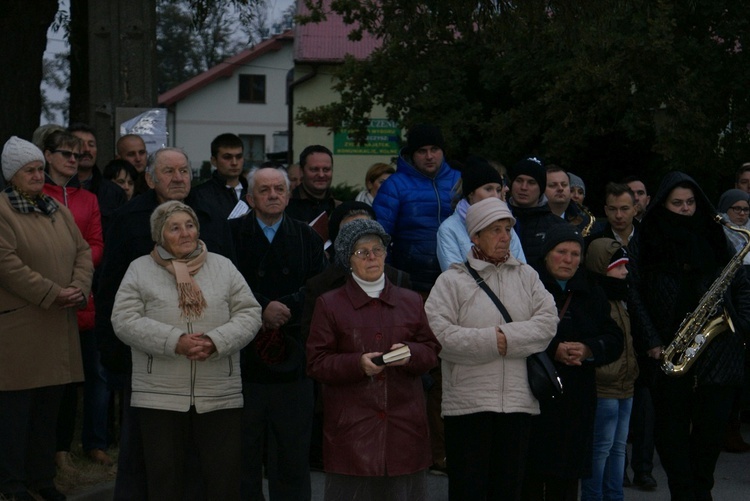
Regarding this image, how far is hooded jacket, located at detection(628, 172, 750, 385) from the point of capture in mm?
7199

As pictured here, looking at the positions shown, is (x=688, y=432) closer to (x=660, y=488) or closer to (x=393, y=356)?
(x=660, y=488)

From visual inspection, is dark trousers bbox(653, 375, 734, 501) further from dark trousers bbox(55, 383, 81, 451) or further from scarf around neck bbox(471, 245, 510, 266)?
dark trousers bbox(55, 383, 81, 451)

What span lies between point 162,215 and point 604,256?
112 inches

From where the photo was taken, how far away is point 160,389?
20.0 ft

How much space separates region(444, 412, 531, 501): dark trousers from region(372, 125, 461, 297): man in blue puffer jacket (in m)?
2.06

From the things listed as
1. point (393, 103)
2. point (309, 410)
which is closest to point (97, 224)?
point (309, 410)

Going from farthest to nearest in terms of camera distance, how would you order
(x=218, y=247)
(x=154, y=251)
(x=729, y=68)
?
(x=729, y=68) < (x=218, y=247) < (x=154, y=251)

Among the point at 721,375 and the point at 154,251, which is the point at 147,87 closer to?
the point at 154,251

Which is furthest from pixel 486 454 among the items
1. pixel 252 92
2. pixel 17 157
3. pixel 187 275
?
pixel 252 92

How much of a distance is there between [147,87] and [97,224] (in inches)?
68.6

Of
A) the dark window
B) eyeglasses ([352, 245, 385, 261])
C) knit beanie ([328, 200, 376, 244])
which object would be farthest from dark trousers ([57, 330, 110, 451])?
the dark window

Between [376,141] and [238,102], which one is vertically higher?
[238,102]

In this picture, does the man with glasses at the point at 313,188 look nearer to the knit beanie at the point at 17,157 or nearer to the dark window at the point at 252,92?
the knit beanie at the point at 17,157

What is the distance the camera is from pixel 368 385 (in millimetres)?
5938
